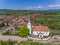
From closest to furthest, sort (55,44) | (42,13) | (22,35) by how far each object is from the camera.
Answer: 1. (55,44)
2. (22,35)
3. (42,13)

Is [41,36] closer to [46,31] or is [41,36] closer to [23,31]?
[46,31]

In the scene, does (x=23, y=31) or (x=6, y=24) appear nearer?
(x=23, y=31)

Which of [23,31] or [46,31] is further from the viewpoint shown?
[46,31]

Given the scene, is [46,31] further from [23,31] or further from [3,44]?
[3,44]

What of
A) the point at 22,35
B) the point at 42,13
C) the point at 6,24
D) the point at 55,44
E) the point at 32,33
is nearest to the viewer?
the point at 55,44

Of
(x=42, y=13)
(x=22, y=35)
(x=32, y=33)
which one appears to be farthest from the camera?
(x=42, y=13)

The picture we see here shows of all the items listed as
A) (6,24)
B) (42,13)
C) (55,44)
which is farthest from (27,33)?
(42,13)

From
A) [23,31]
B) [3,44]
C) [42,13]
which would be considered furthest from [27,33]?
[42,13]

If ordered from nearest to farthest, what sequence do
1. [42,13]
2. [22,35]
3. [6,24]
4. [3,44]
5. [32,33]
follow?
[3,44] → [22,35] → [32,33] → [6,24] → [42,13]

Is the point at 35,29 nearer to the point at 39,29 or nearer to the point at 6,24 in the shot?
the point at 39,29
